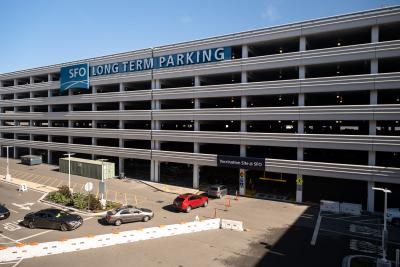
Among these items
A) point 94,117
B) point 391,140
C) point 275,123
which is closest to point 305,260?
point 391,140

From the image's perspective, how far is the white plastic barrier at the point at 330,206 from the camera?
34750 millimetres

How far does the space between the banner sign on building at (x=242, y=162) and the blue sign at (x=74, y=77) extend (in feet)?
107

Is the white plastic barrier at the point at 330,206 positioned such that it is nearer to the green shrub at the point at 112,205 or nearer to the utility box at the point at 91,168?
the green shrub at the point at 112,205

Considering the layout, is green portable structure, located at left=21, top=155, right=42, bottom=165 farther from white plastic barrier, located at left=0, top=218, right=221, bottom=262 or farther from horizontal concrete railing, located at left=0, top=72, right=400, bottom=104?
white plastic barrier, located at left=0, top=218, right=221, bottom=262

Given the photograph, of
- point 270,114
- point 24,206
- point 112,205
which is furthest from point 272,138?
point 24,206

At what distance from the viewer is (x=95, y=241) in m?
23.2

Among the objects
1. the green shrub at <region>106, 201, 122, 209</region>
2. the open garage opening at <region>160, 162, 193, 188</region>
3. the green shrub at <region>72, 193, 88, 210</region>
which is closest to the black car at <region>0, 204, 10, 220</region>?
the green shrub at <region>72, 193, 88, 210</region>

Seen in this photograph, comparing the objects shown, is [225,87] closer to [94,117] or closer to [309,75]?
[309,75]

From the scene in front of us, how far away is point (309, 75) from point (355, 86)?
8588 millimetres

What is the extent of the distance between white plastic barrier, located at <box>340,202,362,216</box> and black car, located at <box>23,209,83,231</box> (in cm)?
2824

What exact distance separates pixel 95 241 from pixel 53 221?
7.04m

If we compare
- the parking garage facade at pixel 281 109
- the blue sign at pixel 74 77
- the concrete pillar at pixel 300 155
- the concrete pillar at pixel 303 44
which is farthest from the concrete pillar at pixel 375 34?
the blue sign at pixel 74 77

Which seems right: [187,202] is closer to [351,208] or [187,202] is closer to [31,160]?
[351,208]

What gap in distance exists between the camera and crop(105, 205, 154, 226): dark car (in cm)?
2892
